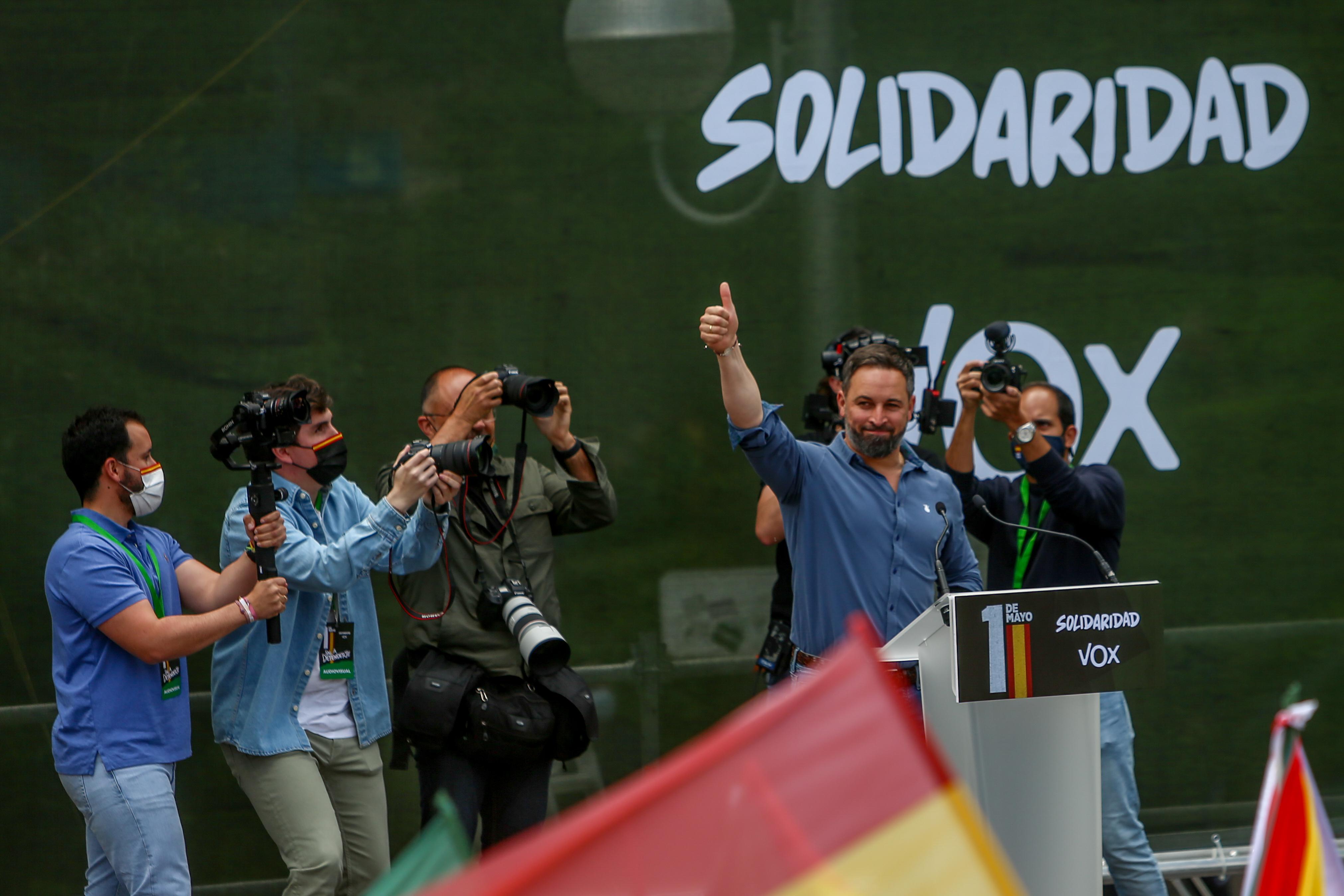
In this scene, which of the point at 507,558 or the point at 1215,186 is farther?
the point at 1215,186

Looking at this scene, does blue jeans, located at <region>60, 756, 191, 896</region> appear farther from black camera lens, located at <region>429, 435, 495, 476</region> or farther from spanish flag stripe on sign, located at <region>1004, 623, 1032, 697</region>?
spanish flag stripe on sign, located at <region>1004, 623, 1032, 697</region>

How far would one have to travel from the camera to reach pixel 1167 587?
18.9 ft

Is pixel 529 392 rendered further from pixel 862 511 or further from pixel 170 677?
pixel 170 677

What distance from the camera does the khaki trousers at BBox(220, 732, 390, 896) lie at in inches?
163

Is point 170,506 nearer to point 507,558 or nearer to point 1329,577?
point 507,558

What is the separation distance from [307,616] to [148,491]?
23.7 inches

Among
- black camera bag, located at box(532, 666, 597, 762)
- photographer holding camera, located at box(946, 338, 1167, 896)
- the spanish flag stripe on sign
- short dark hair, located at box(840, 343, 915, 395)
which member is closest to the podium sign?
the spanish flag stripe on sign

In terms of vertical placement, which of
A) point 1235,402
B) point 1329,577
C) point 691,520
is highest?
point 1235,402

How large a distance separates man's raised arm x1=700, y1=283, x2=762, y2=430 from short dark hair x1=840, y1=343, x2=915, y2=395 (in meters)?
0.46

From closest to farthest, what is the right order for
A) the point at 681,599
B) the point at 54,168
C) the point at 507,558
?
the point at 507,558 → the point at 54,168 → the point at 681,599

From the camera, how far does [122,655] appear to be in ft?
13.0

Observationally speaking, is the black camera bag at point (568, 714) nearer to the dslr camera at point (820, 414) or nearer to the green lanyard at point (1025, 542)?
the dslr camera at point (820, 414)

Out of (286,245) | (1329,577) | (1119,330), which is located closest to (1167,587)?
(1329,577)

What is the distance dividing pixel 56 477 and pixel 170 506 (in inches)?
16.4
